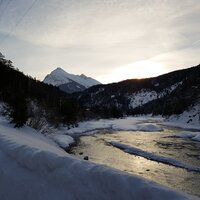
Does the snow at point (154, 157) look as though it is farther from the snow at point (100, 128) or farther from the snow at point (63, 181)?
the snow at point (100, 128)

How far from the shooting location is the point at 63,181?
7.74 meters

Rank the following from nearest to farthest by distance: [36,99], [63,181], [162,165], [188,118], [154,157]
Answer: [63,181]
[162,165]
[154,157]
[36,99]
[188,118]

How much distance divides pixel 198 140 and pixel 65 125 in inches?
1268

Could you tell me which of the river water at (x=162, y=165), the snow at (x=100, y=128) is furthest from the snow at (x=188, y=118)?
the river water at (x=162, y=165)

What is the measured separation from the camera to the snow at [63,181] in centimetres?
654

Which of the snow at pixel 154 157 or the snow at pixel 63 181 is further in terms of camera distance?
the snow at pixel 154 157

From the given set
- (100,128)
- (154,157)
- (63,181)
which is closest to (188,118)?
(100,128)

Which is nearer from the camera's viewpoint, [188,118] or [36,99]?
[36,99]

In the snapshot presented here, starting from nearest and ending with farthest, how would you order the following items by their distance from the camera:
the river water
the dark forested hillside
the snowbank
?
the river water
the dark forested hillside
the snowbank

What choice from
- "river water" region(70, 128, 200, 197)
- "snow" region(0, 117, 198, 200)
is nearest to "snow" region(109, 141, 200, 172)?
"river water" region(70, 128, 200, 197)

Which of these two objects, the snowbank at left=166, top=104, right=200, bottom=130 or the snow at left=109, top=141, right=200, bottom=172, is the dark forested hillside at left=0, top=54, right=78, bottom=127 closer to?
the snow at left=109, top=141, right=200, bottom=172

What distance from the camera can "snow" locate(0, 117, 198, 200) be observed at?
6.54 meters

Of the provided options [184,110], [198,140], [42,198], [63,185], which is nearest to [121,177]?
[63,185]

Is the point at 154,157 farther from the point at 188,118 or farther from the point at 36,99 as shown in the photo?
the point at 188,118
